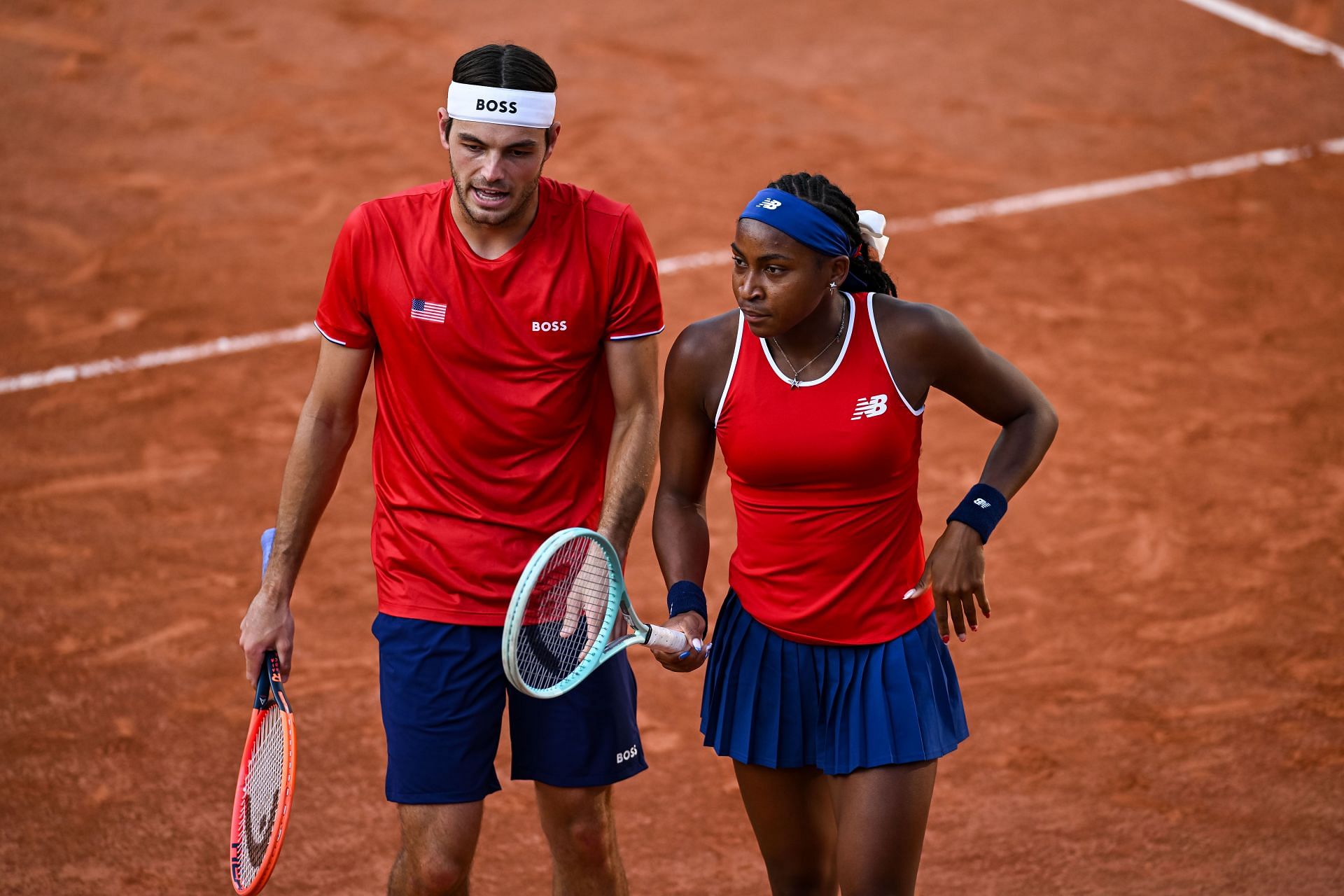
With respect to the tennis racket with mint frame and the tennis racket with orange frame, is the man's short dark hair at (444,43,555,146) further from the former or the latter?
the tennis racket with orange frame

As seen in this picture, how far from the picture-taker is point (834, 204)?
4020 millimetres

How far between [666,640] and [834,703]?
55 cm

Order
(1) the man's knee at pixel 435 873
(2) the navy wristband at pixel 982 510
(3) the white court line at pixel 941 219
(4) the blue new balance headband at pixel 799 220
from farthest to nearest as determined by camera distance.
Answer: (3) the white court line at pixel 941 219 → (1) the man's knee at pixel 435 873 → (2) the navy wristband at pixel 982 510 → (4) the blue new balance headband at pixel 799 220

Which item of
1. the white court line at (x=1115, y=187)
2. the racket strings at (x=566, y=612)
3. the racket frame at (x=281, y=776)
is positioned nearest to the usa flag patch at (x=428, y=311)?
the racket strings at (x=566, y=612)

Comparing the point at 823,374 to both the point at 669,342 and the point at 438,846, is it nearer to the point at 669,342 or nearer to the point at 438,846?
the point at 438,846

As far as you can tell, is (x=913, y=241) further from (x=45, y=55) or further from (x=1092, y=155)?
(x=45, y=55)

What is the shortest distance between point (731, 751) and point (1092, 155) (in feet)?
29.7

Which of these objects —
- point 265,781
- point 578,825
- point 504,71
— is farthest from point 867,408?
point 265,781

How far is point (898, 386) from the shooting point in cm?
395

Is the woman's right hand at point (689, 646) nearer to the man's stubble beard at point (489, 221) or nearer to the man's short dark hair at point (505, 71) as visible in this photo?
the man's stubble beard at point (489, 221)

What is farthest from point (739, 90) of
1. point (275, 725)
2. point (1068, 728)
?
point (275, 725)

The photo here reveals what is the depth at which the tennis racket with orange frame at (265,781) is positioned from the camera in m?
4.00

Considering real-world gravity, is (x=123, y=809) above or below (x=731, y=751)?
below

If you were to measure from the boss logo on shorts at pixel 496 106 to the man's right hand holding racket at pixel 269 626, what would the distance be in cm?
139
